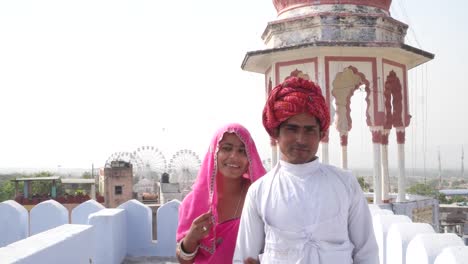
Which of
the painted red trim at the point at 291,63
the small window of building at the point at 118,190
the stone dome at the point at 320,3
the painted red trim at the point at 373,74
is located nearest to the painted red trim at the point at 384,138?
the painted red trim at the point at 373,74

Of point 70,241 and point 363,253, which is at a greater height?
point 363,253

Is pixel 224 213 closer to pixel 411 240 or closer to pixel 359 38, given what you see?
pixel 411 240

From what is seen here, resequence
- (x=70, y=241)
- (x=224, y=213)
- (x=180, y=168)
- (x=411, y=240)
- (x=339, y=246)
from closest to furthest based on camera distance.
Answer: (x=339, y=246)
(x=224, y=213)
(x=411, y=240)
(x=70, y=241)
(x=180, y=168)

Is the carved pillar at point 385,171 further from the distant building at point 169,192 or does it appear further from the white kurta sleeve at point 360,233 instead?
the distant building at point 169,192

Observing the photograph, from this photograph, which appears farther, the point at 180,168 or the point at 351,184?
the point at 180,168

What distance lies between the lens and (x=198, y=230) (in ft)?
8.72

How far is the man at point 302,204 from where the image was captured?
206cm

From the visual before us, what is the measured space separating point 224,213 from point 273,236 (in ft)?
2.89

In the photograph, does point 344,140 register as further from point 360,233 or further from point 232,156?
point 360,233

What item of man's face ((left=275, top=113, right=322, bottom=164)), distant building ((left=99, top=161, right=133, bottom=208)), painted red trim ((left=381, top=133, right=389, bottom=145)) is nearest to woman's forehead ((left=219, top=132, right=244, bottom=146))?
man's face ((left=275, top=113, right=322, bottom=164))

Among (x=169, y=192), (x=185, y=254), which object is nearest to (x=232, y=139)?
(x=185, y=254)

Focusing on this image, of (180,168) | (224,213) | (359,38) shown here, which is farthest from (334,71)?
(180,168)

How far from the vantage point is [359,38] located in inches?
386

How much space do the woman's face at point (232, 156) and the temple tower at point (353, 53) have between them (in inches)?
276
